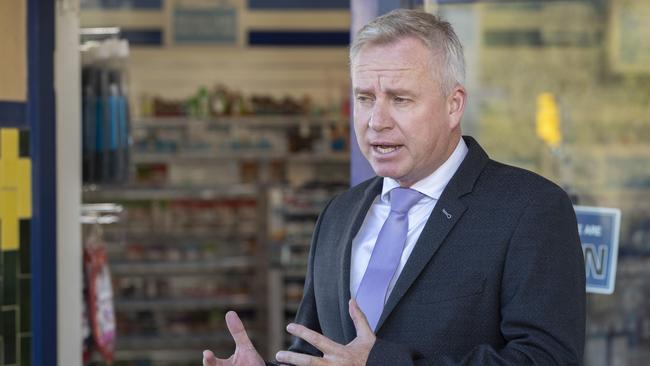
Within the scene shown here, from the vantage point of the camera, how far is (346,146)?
33.0 ft

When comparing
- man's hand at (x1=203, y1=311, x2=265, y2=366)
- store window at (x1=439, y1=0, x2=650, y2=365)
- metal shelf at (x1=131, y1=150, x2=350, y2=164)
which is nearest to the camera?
man's hand at (x1=203, y1=311, x2=265, y2=366)

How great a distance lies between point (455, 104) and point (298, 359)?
54 centimetres

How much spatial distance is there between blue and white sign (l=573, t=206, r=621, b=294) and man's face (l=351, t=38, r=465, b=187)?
1749 mm

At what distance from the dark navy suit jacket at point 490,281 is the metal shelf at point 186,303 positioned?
22.2 feet

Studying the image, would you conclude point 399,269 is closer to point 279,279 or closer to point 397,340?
point 397,340

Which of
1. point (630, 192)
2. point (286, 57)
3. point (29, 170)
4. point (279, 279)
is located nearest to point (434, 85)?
point (29, 170)

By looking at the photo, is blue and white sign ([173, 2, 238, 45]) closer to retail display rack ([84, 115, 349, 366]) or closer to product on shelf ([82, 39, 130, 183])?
retail display rack ([84, 115, 349, 366])

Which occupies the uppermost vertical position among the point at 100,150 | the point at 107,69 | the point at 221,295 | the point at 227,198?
the point at 107,69

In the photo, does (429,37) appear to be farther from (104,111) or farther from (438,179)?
(104,111)

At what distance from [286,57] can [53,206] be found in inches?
285

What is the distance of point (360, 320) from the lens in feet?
6.35

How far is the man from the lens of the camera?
1.93 metres

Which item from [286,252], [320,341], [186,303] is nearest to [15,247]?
[320,341]

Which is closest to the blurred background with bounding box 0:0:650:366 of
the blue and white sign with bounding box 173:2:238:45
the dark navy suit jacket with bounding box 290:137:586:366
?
the blue and white sign with bounding box 173:2:238:45
